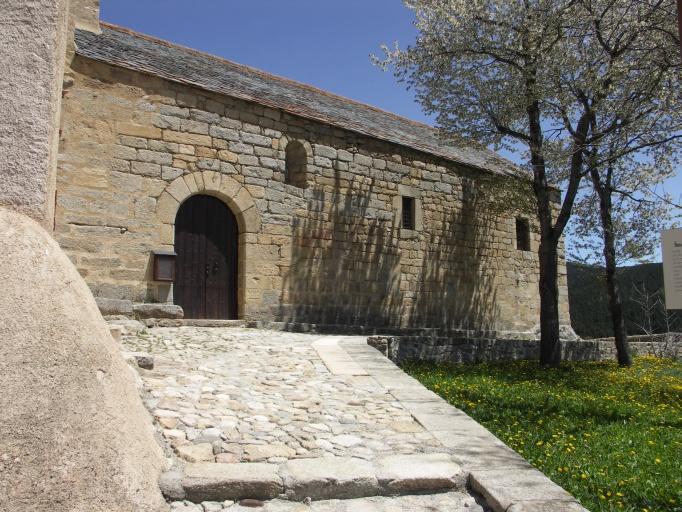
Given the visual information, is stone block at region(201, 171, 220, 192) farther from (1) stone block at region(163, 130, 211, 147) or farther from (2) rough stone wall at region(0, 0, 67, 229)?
(2) rough stone wall at region(0, 0, 67, 229)

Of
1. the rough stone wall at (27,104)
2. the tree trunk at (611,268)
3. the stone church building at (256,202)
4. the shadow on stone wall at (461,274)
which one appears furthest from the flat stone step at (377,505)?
the tree trunk at (611,268)

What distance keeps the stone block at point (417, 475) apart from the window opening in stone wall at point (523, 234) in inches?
505

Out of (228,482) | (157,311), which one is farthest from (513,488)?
(157,311)

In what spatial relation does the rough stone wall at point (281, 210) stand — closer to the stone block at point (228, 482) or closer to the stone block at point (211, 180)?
the stone block at point (211, 180)

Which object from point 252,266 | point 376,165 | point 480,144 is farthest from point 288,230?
point 480,144

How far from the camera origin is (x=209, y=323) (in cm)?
887

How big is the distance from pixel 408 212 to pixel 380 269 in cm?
164

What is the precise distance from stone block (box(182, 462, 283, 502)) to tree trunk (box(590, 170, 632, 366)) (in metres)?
10.9

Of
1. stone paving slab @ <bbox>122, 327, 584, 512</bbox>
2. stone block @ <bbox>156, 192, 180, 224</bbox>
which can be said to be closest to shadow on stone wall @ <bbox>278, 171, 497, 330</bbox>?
stone block @ <bbox>156, 192, 180, 224</bbox>

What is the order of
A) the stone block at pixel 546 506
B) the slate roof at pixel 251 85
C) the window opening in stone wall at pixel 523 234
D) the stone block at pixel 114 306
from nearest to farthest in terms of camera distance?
the stone block at pixel 546 506, the stone block at pixel 114 306, the slate roof at pixel 251 85, the window opening in stone wall at pixel 523 234

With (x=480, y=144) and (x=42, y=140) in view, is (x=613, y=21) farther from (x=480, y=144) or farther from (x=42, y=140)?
(x=42, y=140)

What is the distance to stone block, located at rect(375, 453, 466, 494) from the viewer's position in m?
2.96

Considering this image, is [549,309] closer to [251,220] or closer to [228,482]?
Result: [251,220]

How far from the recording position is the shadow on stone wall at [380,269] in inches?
413
